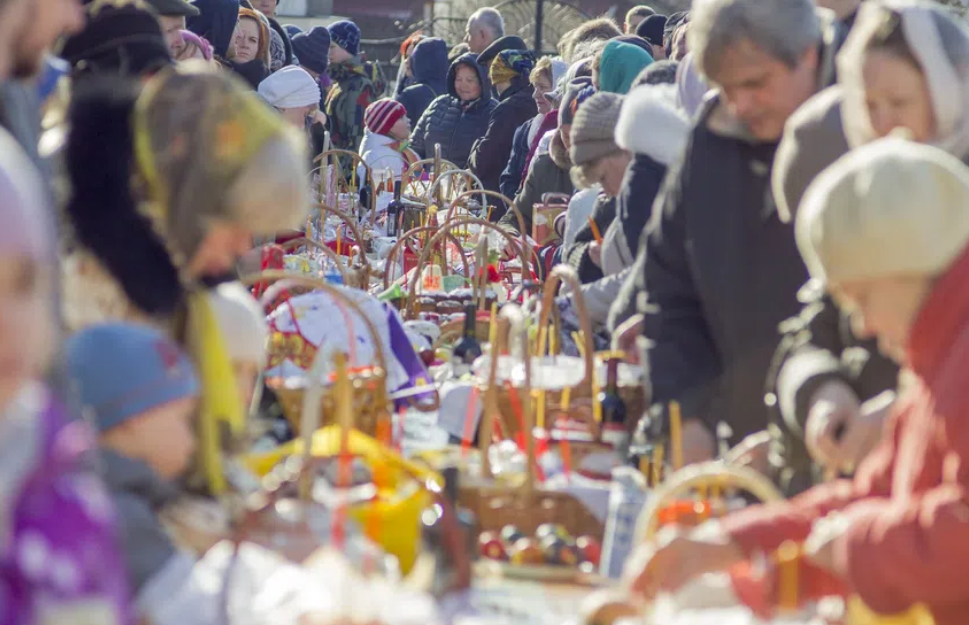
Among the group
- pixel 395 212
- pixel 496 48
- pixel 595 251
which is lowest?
pixel 496 48

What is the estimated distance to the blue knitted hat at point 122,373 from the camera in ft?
6.75

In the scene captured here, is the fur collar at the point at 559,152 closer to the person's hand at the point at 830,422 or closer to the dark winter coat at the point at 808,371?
the dark winter coat at the point at 808,371

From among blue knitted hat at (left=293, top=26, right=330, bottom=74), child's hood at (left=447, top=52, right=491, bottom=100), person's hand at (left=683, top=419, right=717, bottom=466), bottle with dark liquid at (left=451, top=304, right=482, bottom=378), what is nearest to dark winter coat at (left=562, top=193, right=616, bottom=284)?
bottle with dark liquid at (left=451, top=304, right=482, bottom=378)

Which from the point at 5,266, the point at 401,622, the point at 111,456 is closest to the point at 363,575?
the point at 401,622

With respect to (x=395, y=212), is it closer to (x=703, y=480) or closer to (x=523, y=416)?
(x=523, y=416)

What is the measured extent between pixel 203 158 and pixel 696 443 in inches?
47.1

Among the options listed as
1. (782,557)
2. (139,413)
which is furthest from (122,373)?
(782,557)

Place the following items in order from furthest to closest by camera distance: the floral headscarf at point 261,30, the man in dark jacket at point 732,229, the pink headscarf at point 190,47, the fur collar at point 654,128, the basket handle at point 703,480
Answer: the floral headscarf at point 261,30, the pink headscarf at point 190,47, the fur collar at point 654,128, the man in dark jacket at point 732,229, the basket handle at point 703,480

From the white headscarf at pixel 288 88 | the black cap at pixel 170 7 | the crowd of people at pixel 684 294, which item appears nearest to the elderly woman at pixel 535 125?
the white headscarf at pixel 288 88

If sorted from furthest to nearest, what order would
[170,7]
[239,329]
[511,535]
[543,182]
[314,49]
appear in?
[314,49]
[543,182]
[170,7]
[511,535]
[239,329]

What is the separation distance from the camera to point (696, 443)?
307 cm

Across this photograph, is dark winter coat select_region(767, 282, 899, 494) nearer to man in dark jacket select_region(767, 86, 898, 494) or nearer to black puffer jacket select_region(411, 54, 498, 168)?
man in dark jacket select_region(767, 86, 898, 494)

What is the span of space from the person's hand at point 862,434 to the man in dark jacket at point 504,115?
23.6 ft

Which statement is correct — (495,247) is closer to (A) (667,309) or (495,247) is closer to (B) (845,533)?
(A) (667,309)
